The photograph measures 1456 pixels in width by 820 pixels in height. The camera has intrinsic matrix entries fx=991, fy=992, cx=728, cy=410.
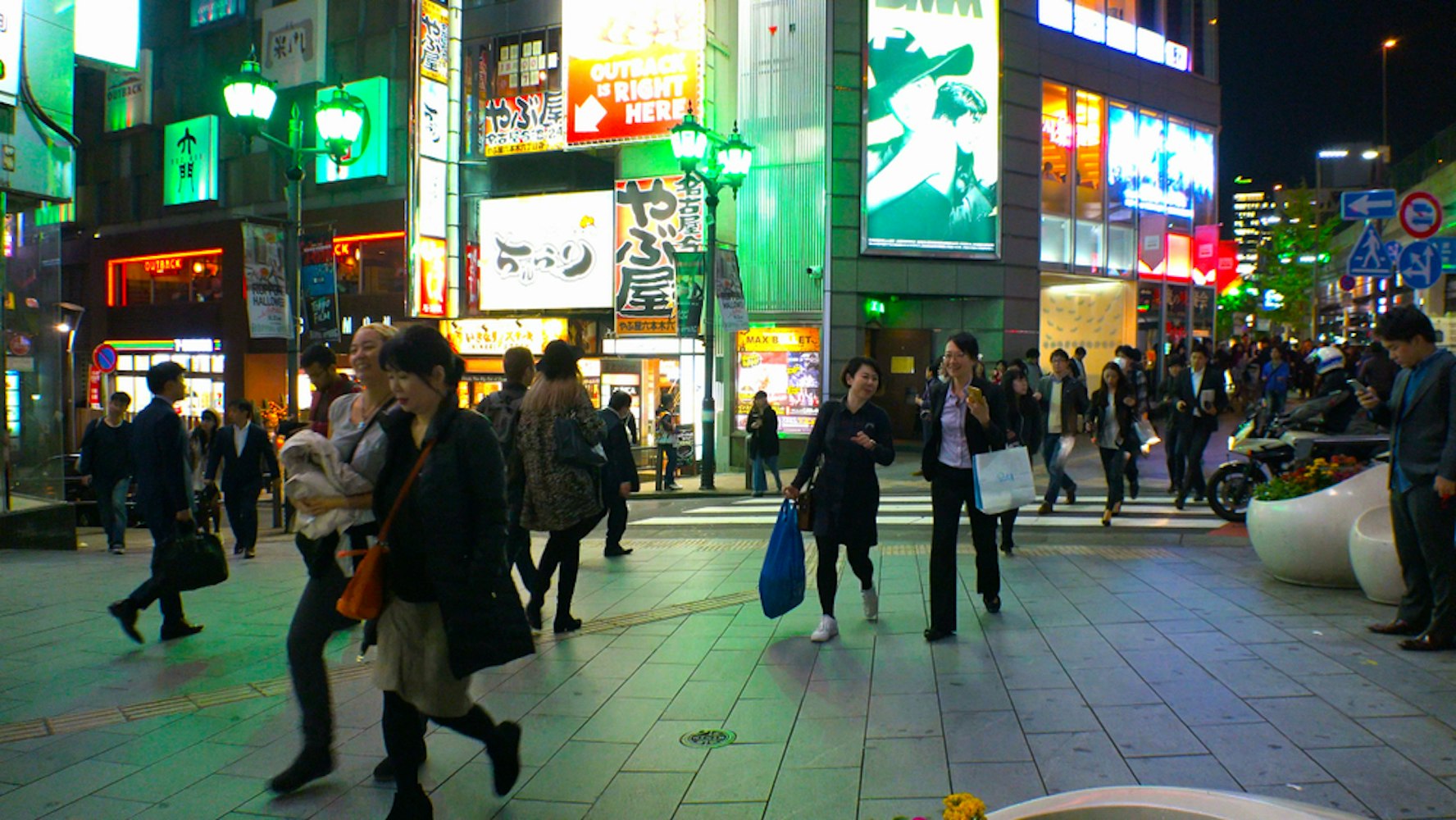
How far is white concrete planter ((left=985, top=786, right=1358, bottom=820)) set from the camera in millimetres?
1994

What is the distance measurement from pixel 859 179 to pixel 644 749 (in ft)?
59.8

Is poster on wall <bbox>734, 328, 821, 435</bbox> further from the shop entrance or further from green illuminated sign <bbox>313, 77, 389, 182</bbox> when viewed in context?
green illuminated sign <bbox>313, 77, 389, 182</bbox>

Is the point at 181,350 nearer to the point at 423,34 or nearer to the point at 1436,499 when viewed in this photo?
the point at 423,34

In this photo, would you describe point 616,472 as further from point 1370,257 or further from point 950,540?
point 1370,257

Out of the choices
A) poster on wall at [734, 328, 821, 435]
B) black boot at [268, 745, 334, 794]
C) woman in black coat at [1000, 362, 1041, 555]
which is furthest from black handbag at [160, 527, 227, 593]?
poster on wall at [734, 328, 821, 435]

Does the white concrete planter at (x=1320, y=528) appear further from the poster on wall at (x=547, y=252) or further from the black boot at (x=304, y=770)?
the poster on wall at (x=547, y=252)

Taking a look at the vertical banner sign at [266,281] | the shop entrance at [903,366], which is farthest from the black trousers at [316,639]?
the shop entrance at [903,366]

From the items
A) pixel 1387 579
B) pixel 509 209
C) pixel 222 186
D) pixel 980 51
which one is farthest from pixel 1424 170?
pixel 222 186

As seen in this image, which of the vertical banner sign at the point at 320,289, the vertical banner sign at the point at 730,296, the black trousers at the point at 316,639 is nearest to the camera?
the black trousers at the point at 316,639

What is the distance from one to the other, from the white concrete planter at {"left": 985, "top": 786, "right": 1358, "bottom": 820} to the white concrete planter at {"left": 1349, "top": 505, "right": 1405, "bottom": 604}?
5535mm

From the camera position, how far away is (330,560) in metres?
4.32

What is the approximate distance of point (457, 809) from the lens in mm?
3982

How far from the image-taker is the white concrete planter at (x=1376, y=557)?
6.66 metres

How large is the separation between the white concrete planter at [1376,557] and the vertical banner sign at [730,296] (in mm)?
11852
